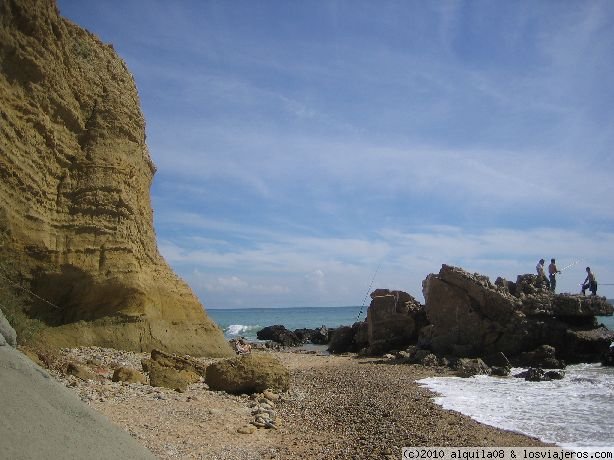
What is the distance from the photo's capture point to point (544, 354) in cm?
2172

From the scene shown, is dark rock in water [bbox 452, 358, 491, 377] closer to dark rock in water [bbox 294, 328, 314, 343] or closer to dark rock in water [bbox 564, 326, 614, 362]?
dark rock in water [bbox 564, 326, 614, 362]

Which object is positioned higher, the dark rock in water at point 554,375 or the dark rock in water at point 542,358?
the dark rock in water at point 542,358

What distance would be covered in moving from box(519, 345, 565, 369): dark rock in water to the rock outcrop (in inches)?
28.9

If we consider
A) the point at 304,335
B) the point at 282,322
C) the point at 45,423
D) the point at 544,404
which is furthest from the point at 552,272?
the point at 282,322

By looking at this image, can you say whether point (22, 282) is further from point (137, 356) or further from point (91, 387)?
point (91, 387)

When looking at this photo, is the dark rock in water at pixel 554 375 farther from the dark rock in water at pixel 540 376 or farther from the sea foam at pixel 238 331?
the sea foam at pixel 238 331

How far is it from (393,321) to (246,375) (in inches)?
727

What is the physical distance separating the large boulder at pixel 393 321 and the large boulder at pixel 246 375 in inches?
653

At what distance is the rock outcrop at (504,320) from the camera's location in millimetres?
23156

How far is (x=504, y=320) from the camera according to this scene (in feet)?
77.7

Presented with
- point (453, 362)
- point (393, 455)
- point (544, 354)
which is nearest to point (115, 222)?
point (393, 455)

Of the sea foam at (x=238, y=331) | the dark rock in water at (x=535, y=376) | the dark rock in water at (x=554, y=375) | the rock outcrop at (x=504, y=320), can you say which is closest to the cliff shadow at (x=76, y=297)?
the dark rock in water at (x=535, y=376)

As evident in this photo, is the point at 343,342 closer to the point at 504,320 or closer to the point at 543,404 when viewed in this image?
the point at 504,320

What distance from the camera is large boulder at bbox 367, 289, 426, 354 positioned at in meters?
27.6
